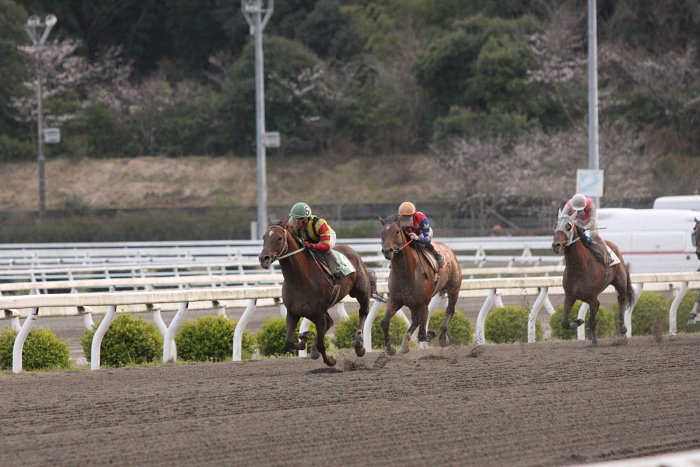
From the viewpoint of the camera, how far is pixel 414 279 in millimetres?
8875

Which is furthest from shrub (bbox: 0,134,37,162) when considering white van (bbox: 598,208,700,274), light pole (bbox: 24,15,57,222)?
white van (bbox: 598,208,700,274)

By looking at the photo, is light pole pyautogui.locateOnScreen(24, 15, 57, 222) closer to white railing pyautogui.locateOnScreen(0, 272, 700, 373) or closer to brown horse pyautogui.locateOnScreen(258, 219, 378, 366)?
white railing pyautogui.locateOnScreen(0, 272, 700, 373)

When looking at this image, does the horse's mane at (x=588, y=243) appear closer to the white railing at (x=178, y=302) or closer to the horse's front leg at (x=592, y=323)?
the horse's front leg at (x=592, y=323)

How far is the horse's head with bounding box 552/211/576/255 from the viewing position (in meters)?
9.46

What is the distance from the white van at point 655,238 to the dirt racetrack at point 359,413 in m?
9.03

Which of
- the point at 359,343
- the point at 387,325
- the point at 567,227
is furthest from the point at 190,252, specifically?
the point at 359,343

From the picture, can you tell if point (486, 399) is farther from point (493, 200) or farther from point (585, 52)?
point (585, 52)

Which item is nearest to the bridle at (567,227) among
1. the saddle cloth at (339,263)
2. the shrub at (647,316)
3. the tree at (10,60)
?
the saddle cloth at (339,263)

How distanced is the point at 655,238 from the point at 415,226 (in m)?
9.82

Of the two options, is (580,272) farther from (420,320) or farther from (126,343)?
(126,343)

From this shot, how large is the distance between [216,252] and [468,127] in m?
17.5

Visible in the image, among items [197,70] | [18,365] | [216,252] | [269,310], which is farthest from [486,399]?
[197,70]

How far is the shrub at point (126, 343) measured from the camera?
29.0 feet

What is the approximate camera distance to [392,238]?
331 inches
